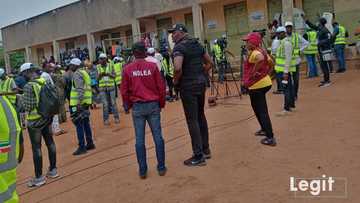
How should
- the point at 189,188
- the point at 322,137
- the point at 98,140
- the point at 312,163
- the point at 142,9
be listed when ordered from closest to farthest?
1. the point at 189,188
2. the point at 312,163
3. the point at 322,137
4. the point at 98,140
5. the point at 142,9

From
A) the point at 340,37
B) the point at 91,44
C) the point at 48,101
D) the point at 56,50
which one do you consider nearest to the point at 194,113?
the point at 48,101

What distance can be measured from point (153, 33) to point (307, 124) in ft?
56.5

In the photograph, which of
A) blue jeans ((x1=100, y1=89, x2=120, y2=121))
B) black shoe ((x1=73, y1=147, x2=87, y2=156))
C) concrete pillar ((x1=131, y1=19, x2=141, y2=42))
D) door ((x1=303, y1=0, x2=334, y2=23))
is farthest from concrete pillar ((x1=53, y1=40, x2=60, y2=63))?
black shoe ((x1=73, y1=147, x2=87, y2=156))

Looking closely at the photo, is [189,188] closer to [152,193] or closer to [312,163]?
[152,193]

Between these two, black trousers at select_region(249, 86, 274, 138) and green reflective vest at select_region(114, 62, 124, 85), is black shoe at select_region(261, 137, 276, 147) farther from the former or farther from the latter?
green reflective vest at select_region(114, 62, 124, 85)

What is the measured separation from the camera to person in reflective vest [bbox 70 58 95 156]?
780cm

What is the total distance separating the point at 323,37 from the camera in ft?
38.5

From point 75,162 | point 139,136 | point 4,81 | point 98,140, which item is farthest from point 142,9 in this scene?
point 139,136

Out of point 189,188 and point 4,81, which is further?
A: point 4,81

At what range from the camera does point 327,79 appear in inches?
456

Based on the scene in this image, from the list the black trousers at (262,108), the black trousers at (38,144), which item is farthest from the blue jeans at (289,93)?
the black trousers at (38,144)

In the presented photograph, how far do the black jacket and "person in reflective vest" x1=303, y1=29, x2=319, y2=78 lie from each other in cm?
69

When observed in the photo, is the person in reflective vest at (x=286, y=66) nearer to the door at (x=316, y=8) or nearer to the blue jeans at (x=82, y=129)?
the blue jeans at (x=82, y=129)

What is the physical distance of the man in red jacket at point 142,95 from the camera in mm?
5301
